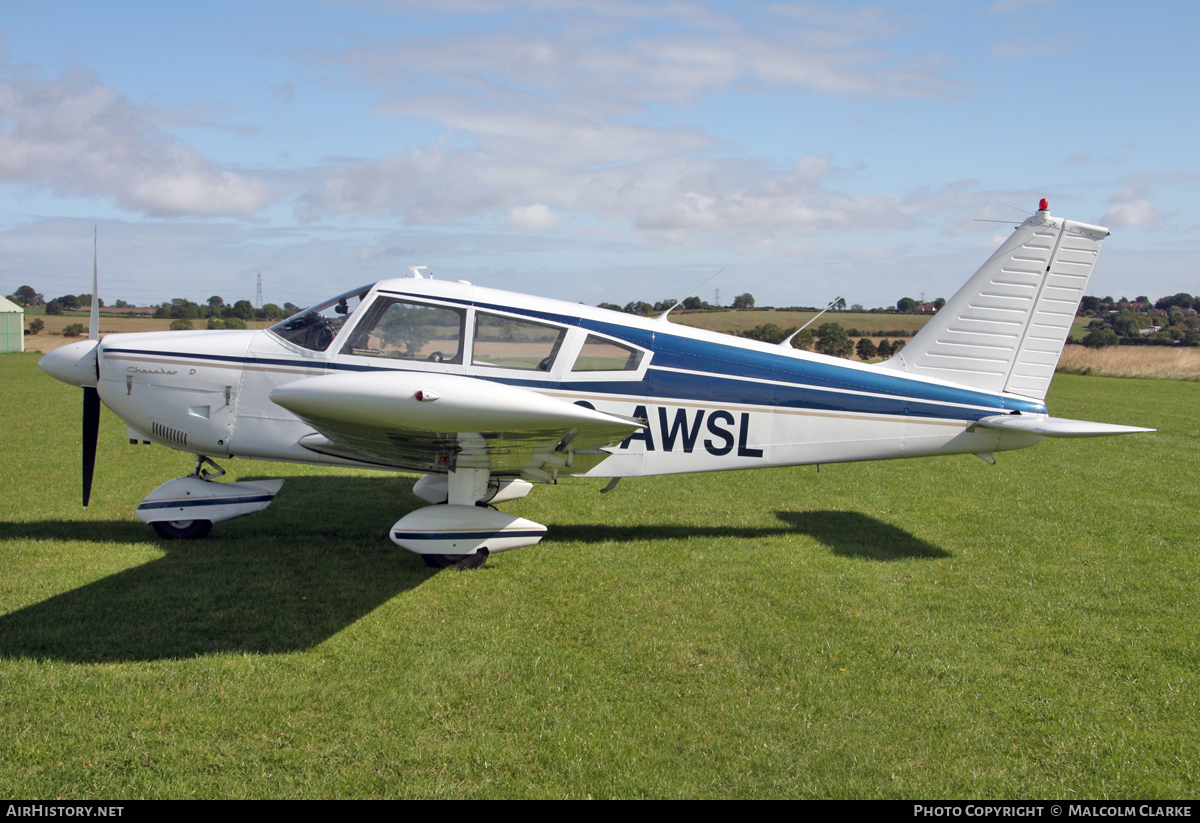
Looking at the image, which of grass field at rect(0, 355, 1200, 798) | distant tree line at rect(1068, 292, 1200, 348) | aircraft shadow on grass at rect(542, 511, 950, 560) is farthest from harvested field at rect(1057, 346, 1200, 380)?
aircraft shadow on grass at rect(542, 511, 950, 560)

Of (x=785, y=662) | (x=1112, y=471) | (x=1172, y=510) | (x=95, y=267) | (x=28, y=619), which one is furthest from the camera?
(x=1112, y=471)

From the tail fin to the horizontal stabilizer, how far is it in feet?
1.13

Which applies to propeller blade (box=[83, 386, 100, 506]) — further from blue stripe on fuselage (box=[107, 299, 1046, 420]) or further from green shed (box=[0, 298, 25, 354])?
green shed (box=[0, 298, 25, 354])

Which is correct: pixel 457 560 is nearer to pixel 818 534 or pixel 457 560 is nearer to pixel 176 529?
pixel 176 529

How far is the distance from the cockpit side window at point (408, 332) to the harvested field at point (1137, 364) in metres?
31.4

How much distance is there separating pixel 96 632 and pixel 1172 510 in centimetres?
987

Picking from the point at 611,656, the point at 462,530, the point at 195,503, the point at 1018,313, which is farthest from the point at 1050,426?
the point at 195,503

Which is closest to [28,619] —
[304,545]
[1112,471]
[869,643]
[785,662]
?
[304,545]

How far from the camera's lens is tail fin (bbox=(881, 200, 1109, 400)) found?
6.61 m

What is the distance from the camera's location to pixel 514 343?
6.09m

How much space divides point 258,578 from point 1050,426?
20.7ft

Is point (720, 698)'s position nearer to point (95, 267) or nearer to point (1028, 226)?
point (1028, 226)

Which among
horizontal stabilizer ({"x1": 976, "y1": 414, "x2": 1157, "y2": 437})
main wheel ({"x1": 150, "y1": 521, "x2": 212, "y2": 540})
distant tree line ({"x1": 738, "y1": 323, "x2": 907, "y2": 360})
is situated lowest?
main wheel ({"x1": 150, "y1": 521, "x2": 212, "y2": 540})

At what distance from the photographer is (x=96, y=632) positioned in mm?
4543
